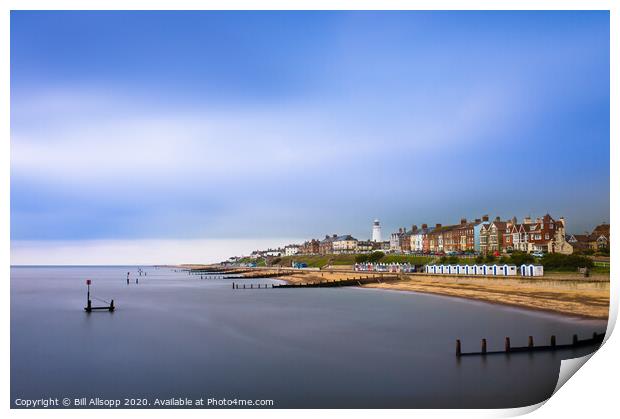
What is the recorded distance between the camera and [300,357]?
13.1 metres

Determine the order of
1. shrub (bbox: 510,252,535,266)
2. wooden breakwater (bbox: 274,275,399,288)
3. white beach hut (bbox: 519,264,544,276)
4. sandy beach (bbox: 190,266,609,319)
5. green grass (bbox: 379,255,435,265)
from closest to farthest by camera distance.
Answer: sandy beach (bbox: 190,266,609,319), white beach hut (bbox: 519,264,544,276), shrub (bbox: 510,252,535,266), wooden breakwater (bbox: 274,275,399,288), green grass (bbox: 379,255,435,265)

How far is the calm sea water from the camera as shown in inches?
406

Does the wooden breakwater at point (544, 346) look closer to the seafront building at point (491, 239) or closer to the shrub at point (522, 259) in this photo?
the seafront building at point (491, 239)

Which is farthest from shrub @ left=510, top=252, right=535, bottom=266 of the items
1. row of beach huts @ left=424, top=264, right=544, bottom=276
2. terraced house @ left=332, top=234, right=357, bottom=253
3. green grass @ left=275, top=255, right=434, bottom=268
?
terraced house @ left=332, top=234, right=357, bottom=253

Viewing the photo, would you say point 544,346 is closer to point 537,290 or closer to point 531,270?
point 537,290

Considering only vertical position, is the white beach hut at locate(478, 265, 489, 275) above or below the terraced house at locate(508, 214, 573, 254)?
below

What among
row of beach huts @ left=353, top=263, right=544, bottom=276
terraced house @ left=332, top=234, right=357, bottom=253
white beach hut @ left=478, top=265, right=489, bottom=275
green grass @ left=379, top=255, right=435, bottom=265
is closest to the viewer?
row of beach huts @ left=353, top=263, right=544, bottom=276

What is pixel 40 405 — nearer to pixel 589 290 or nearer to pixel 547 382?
pixel 547 382

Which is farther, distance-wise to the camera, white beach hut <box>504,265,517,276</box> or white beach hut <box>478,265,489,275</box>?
white beach hut <box>478,265,489,275</box>

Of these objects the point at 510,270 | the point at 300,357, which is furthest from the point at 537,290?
the point at 300,357

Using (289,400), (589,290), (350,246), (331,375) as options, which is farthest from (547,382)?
(350,246)

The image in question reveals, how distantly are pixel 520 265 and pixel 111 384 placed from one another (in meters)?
20.6

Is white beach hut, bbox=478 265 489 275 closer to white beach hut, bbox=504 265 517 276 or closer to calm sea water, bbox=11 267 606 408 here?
white beach hut, bbox=504 265 517 276

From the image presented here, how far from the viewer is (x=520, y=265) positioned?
25109 mm
